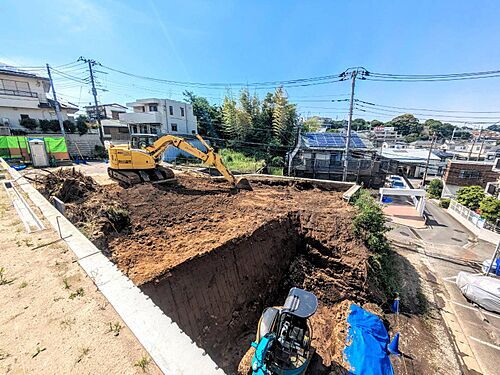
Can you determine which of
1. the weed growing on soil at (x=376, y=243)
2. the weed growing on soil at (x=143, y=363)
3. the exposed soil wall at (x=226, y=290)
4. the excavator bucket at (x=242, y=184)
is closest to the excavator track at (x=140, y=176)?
the excavator bucket at (x=242, y=184)

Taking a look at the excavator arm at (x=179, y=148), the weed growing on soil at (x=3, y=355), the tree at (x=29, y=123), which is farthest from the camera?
the tree at (x=29, y=123)

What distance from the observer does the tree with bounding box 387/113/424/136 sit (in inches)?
2457

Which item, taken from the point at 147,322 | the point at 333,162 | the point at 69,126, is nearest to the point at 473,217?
the point at 333,162

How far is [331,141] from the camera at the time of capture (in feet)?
62.4

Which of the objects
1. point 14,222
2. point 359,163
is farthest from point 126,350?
point 359,163

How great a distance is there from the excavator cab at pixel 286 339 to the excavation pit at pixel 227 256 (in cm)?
124

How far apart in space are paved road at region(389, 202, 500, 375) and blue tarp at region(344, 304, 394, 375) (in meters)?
2.12

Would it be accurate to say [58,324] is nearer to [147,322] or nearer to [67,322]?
[67,322]

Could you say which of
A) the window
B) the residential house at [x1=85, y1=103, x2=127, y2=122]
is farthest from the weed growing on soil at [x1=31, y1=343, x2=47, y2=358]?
the residential house at [x1=85, y1=103, x2=127, y2=122]

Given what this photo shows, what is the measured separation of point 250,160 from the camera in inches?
722

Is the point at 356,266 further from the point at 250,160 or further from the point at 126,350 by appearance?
the point at 250,160

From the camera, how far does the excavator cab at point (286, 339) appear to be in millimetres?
3561

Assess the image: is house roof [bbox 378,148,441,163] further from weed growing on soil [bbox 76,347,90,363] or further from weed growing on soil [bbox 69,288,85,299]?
weed growing on soil [bbox 76,347,90,363]

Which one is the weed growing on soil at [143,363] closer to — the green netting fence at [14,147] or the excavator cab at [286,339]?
the excavator cab at [286,339]
